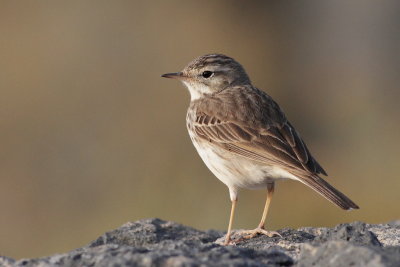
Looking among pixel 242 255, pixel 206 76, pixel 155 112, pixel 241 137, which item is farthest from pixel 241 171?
pixel 155 112

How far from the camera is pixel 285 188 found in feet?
46.1

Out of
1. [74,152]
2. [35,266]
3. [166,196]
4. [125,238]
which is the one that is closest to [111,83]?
[74,152]

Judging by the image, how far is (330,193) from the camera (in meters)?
6.80

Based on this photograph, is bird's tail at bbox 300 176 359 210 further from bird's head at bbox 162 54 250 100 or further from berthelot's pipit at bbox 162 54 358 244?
bird's head at bbox 162 54 250 100

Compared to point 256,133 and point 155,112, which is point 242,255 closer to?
point 256,133

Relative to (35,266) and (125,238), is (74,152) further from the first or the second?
(35,266)

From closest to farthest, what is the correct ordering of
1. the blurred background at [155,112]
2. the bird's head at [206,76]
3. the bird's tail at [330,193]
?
1. the bird's tail at [330,193]
2. the bird's head at [206,76]
3. the blurred background at [155,112]

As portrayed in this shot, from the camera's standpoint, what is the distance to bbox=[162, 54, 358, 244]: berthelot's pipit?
23.6 ft

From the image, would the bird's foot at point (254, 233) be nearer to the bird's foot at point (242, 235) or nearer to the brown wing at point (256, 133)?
the bird's foot at point (242, 235)

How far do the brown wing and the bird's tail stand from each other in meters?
0.12

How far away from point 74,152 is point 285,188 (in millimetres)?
4301

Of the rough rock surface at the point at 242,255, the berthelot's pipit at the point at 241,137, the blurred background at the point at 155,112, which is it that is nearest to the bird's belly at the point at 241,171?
the berthelot's pipit at the point at 241,137

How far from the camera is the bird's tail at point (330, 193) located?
672 cm

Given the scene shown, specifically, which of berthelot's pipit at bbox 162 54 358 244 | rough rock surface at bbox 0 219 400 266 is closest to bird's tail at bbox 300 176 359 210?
Answer: berthelot's pipit at bbox 162 54 358 244
